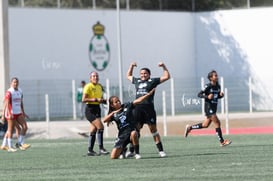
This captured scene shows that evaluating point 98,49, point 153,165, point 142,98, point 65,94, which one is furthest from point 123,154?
point 98,49

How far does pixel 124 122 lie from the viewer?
2117cm

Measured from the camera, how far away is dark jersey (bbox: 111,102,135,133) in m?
21.1

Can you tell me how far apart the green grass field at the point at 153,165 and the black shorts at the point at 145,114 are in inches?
31.9

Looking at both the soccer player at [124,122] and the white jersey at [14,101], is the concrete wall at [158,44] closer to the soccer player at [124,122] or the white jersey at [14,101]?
the white jersey at [14,101]

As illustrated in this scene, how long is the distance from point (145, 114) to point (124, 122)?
574 millimetres

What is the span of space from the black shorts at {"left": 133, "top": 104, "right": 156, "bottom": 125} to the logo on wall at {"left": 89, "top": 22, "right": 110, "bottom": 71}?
108ft

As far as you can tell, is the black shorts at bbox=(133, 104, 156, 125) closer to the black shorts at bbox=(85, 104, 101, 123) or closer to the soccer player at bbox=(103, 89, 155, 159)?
the soccer player at bbox=(103, 89, 155, 159)

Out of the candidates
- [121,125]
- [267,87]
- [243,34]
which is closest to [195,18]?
[243,34]

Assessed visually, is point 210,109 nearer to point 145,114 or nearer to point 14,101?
point 145,114

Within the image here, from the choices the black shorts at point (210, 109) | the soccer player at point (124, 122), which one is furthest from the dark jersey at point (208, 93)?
the soccer player at point (124, 122)

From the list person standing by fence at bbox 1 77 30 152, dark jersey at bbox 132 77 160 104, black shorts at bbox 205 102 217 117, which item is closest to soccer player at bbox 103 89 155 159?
dark jersey at bbox 132 77 160 104

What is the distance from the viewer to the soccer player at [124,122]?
21125mm

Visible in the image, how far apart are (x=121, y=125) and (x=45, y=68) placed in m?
31.2

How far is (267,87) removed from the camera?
180 feet
